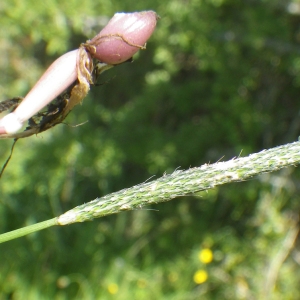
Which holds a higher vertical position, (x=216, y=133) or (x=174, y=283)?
(x=216, y=133)

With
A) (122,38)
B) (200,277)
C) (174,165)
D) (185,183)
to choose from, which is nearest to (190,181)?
(185,183)

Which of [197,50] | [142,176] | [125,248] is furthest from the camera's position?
[142,176]

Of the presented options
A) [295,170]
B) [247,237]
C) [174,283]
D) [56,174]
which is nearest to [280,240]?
[247,237]

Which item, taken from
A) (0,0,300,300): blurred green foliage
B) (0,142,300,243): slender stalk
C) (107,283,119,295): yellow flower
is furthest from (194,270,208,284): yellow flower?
(0,142,300,243): slender stalk

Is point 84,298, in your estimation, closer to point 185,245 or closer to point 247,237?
point 185,245

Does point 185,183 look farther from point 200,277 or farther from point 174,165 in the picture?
point 200,277

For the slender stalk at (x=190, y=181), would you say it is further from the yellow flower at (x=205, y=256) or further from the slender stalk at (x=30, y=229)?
the yellow flower at (x=205, y=256)

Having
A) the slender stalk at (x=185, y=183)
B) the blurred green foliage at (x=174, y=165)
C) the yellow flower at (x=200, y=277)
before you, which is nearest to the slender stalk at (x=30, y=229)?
the slender stalk at (x=185, y=183)
